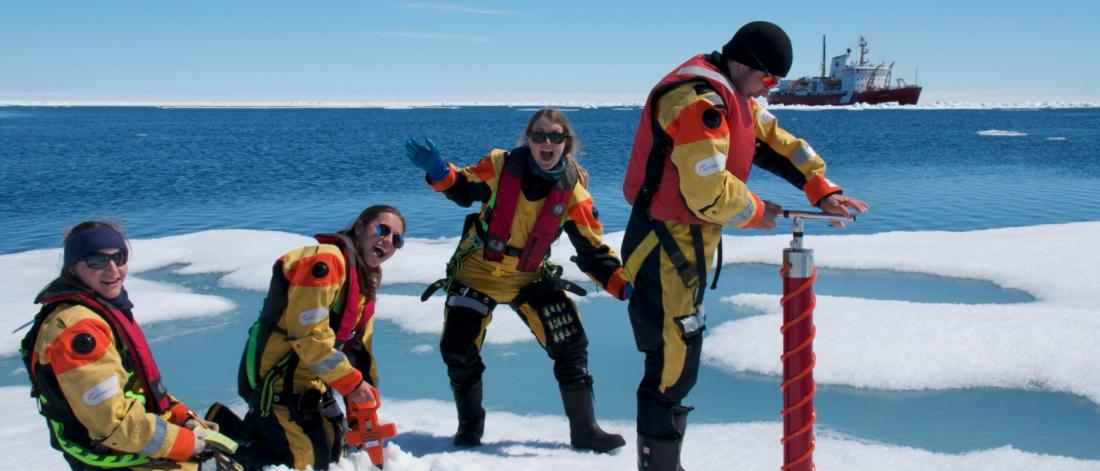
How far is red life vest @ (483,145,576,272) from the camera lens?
3768 mm

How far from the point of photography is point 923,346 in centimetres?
516

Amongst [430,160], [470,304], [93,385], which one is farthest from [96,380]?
[430,160]

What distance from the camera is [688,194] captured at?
2717 millimetres

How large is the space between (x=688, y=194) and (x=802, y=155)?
712mm

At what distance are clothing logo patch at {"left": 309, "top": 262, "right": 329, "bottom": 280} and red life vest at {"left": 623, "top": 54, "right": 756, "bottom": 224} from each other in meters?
1.19

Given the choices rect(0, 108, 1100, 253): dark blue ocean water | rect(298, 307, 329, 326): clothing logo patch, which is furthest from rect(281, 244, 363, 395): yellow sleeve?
rect(0, 108, 1100, 253): dark blue ocean water

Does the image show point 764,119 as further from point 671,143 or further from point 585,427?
point 585,427

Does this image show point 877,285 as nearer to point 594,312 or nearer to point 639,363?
point 594,312

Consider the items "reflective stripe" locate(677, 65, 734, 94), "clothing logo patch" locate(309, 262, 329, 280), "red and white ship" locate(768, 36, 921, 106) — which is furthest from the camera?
"red and white ship" locate(768, 36, 921, 106)

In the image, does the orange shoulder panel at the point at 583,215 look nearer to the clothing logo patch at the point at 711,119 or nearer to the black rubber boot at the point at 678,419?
the black rubber boot at the point at 678,419

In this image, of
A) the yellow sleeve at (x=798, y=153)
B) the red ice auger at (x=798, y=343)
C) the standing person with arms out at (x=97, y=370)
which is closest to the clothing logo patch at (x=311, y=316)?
the standing person with arms out at (x=97, y=370)

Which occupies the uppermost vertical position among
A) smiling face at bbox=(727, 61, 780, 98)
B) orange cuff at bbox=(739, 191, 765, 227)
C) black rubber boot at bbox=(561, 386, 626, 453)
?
smiling face at bbox=(727, 61, 780, 98)

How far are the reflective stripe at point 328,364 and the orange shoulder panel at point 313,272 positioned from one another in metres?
0.27

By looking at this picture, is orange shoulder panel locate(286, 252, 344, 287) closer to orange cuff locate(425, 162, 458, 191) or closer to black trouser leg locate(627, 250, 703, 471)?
orange cuff locate(425, 162, 458, 191)
